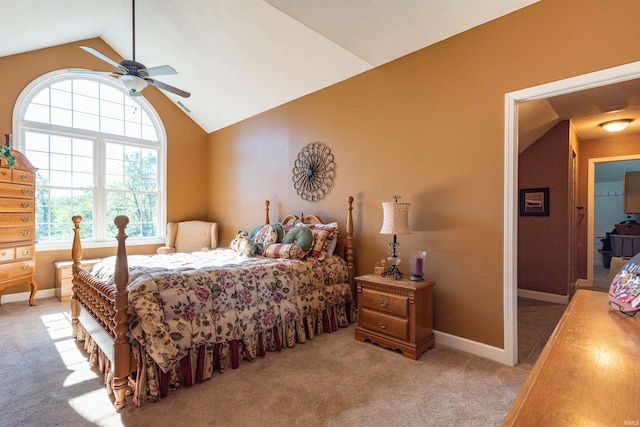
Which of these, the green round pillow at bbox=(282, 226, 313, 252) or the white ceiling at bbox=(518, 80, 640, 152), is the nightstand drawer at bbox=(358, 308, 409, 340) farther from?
the white ceiling at bbox=(518, 80, 640, 152)

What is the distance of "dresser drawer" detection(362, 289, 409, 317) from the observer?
108 inches

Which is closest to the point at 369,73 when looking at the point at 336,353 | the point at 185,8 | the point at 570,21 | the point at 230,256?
the point at 570,21

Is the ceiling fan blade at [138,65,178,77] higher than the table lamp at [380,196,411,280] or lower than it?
higher

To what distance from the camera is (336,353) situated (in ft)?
9.24

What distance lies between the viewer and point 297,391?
2215 mm

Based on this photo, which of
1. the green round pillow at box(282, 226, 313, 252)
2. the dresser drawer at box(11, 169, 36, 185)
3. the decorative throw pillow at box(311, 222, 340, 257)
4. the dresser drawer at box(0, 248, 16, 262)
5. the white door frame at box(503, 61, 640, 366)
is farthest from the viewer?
the dresser drawer at box(11, 169, 36, 185)

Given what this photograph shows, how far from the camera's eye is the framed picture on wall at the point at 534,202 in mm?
4695

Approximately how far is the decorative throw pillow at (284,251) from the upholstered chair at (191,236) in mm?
2566

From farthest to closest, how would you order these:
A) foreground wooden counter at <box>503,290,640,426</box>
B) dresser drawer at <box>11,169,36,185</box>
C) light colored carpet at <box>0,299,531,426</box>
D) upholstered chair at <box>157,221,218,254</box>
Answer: upholstered chair at <box>157,221,218,254</box>, dresser drawer at <box>11,169,36,185</box>, light colored carpet at <box>0,299,531,426</box>, foreground wooden counter at <box>503,290,640,426</box>

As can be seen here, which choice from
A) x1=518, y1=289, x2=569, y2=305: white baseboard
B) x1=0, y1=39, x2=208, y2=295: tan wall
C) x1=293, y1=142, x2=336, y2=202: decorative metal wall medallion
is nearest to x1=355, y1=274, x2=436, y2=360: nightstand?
x1=293, y1=142, x2=336, y2=202: decorative metal wall medallion

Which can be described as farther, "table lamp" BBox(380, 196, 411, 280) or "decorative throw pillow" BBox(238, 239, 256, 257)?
"decorative throw pillow" BBox(238, 239, 256, 257)

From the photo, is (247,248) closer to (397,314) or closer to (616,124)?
(397,314)

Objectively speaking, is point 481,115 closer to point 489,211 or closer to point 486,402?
point 489,211

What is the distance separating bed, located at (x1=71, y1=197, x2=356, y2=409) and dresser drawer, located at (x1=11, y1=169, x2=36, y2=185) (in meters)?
1.49
